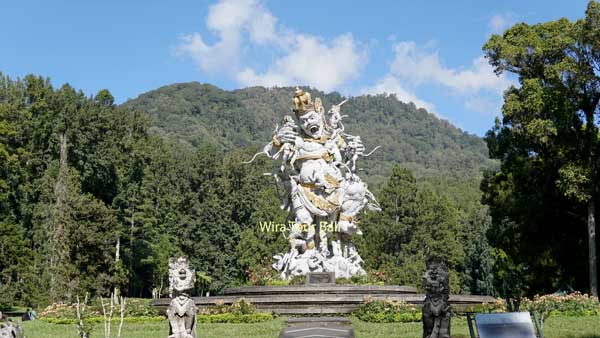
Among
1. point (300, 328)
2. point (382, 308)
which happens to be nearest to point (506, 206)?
point (382, 308)

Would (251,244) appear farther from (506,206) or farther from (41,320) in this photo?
(41,320)

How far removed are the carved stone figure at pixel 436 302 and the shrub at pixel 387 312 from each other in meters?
6.69

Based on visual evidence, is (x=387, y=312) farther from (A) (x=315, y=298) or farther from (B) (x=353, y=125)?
(B) (x=353, y=125)

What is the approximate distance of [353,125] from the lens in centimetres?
15300

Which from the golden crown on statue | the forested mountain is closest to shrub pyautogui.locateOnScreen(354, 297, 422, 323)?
the golden crown on statue

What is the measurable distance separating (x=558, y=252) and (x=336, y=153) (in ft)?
35.3

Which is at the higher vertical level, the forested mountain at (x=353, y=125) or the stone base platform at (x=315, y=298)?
the forested mountain at (x=353, y=125)

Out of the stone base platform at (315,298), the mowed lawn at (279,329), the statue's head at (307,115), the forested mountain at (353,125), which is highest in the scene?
the forested mountain at (353,125)

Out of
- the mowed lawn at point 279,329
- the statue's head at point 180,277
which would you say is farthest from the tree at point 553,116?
the statue's head at point 180,277

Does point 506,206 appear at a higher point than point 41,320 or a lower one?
higher

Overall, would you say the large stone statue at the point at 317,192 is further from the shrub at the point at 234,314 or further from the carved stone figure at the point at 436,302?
the carved stone figure at the point at 436,302

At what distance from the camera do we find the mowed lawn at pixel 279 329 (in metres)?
14.9

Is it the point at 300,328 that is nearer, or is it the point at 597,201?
the point at 300,328

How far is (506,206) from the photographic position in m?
29.7
